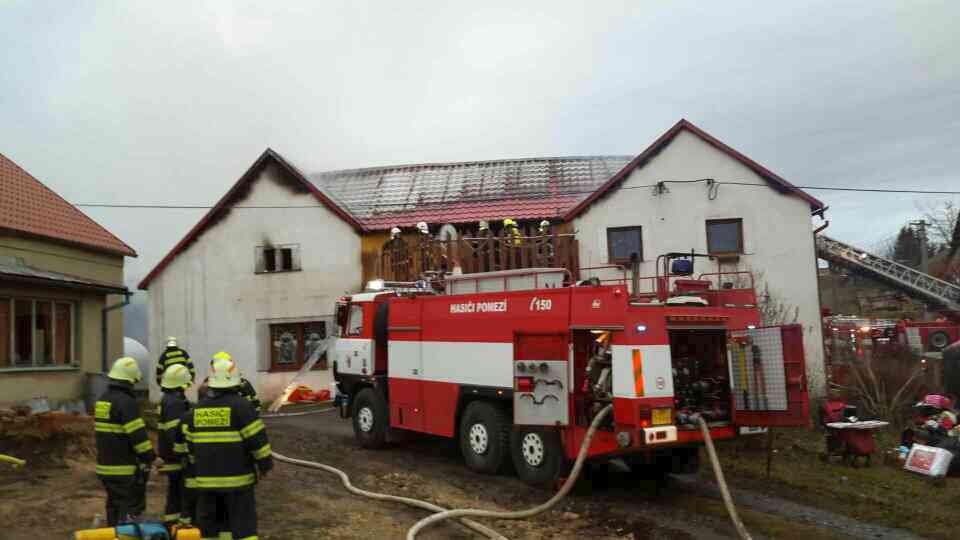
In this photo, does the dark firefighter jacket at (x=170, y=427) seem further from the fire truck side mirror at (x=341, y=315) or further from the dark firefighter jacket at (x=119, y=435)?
A: the fire truck side mirror at (x=341, y=315)

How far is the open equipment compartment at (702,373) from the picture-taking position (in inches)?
343

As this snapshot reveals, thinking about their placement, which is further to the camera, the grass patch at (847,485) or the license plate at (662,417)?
the grass patch at (847,485)

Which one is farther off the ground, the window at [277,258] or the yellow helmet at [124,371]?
the window at [277,258]

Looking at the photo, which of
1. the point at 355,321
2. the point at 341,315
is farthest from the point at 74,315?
the point at 355,321

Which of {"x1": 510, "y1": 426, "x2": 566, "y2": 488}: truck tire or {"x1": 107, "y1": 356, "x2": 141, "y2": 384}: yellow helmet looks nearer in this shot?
{"x1": 107, "y1": 356, "x2": 141, "y2": 384}: yellow helmet

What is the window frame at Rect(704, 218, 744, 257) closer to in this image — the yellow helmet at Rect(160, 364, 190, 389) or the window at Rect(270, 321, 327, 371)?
the window at Rect(270, 321, 327, 371)

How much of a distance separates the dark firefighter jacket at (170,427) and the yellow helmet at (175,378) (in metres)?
0.10

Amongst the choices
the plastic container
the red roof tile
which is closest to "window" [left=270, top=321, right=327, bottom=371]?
the red roof tile

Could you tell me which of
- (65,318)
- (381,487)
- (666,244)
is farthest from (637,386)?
(65,318)

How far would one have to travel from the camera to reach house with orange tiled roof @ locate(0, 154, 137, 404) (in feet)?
43.4

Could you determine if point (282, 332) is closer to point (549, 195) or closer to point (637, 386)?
point (549, 195)

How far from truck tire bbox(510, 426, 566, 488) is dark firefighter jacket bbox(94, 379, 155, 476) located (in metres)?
4.26

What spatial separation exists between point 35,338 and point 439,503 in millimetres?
9671

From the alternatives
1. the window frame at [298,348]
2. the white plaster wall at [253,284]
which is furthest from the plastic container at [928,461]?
the window frame at [298,348]
